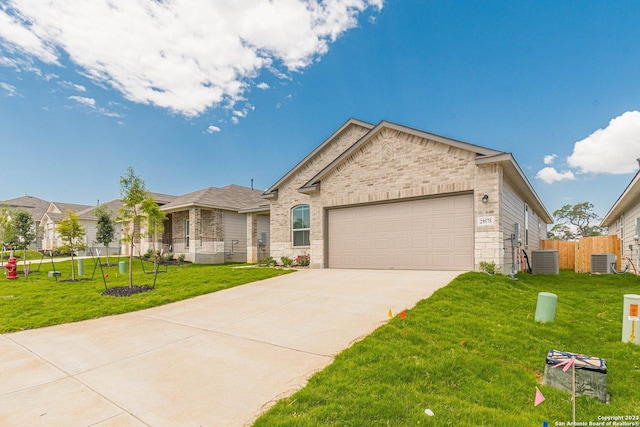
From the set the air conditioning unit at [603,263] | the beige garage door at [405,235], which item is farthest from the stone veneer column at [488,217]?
the air conditioning unit at [603,263]

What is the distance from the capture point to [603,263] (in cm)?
1436

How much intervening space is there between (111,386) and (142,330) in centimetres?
239

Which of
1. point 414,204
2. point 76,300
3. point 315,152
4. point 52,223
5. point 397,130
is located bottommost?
point 76,300

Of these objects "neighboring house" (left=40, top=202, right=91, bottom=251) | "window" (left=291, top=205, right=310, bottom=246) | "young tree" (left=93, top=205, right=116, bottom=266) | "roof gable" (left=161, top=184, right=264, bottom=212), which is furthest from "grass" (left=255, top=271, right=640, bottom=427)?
"neighboring house" (left=40, top=202, right=91, bottom=251)

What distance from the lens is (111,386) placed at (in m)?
3.47

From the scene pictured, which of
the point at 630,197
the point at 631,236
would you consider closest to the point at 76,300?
the point at 630,197

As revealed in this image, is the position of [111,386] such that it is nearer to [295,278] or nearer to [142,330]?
[142,330]

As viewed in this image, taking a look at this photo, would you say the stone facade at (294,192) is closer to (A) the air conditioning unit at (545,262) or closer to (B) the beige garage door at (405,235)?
(B) the beige garage door at (405,235)

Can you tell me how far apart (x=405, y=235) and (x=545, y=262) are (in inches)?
318

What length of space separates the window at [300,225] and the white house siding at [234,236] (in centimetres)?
833

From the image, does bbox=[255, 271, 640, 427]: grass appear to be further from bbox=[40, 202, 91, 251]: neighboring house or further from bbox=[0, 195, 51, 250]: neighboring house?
bbox=[0, 195, 51, 250]: neighboring house

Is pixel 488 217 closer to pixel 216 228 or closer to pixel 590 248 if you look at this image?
pixel 590 248

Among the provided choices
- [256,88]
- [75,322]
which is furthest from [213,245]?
[75,322]

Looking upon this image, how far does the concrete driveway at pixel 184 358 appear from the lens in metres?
2.96
